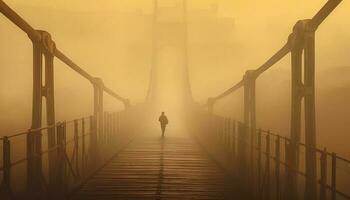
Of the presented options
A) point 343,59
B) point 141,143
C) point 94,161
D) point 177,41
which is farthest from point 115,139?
point 343,59

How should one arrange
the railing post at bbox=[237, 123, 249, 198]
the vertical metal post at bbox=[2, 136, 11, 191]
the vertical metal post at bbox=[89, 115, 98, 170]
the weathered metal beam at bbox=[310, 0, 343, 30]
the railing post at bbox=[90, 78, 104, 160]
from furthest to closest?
the railing post at bbox=[90, 78, 104, 160] → the vertical metal post at bbox=[89, 115, 98, 170] → the railing post at bbox=[237, 123, 249, 198] → the weathered metal beam at bbox=[310, 0, 343, 30] → the vertical metal post at bbox=[2, 136, 11, 191]

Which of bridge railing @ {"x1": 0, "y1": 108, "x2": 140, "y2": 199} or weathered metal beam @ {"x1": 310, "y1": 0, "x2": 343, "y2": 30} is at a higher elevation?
weathered metal beam @ {"x1": 310, "y1": 0, "x2": 343, "y2": 30}

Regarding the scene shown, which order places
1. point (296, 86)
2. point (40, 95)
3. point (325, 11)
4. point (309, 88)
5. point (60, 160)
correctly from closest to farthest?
point (325, 11)
point (309, 88)
point (296, 86)
point (60, 160)
point (40, 95)

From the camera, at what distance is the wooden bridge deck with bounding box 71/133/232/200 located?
7607 mm

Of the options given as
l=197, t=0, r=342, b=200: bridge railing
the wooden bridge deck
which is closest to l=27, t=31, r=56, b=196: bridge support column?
the wooden bridge deck

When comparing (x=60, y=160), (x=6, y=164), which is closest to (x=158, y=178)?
(x=60, y=160)

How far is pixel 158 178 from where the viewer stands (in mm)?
9039

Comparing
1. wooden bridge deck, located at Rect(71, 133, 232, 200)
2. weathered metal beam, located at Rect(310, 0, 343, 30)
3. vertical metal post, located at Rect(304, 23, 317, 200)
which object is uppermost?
weathered metal beam, located at Rect(310, 0, 343, 30)

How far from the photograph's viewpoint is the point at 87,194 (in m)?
7.64

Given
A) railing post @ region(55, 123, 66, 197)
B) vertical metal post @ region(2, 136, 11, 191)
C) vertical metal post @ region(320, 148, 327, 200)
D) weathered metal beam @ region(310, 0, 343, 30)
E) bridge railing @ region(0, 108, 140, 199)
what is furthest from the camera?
railing post @ region(55, 123, 66, 197)

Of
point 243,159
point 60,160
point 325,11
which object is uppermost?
point 325,11

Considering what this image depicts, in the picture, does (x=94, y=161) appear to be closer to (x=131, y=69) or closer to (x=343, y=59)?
A: (x=343, y=59)

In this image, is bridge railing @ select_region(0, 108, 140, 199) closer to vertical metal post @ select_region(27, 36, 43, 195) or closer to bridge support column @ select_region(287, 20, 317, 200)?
vertical metal post @ select_region(27, 36, 43, 195)

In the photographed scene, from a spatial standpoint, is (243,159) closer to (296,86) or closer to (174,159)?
(296,86)
